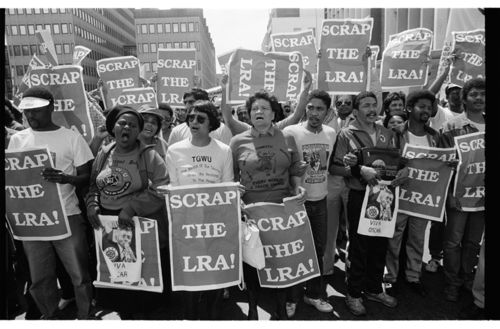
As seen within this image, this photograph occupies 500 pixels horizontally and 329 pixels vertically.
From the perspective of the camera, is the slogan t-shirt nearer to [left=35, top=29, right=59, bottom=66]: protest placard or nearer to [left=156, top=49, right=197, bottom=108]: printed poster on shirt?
[left=35, top=29, right=59, bottom=66]: protest placard

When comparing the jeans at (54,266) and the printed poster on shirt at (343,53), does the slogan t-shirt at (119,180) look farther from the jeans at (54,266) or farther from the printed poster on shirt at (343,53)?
the printed poster on shirt at (343,53)

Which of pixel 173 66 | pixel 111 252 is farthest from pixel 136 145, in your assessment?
pixel 173 66

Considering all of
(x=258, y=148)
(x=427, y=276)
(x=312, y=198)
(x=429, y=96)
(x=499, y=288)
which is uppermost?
(x=429, y=96)

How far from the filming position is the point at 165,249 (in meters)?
3.30

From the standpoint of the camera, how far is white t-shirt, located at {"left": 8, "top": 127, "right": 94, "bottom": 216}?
125 inches

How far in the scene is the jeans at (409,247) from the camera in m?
3.87

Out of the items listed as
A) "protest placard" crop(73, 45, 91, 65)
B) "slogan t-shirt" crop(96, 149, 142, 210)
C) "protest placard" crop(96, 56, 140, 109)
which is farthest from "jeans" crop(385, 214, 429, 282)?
"protest placard" crop(73, 45, 91, 65)

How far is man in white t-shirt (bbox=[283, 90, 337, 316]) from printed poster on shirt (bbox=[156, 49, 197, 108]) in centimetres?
389

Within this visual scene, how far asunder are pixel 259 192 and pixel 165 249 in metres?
0.99

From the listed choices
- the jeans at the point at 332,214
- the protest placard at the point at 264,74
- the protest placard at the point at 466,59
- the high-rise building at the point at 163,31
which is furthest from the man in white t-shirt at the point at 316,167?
the high-rise building at the point at 163,31

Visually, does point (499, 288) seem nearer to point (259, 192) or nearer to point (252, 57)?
point (259, 192)

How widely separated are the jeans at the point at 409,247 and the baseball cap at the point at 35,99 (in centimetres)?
355

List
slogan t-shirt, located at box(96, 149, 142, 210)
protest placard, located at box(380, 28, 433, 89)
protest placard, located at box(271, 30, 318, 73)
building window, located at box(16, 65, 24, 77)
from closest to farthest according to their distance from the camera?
slogan t-shirt, located at box(96, 149, 142, 210) < protest placard, located at box(380, 28, 433, 89) < protest placard, located at box(271, 30, 318, 73) < building window, located at box(16, 65, 24, 77)

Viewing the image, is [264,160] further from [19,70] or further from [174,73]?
[19,70]
